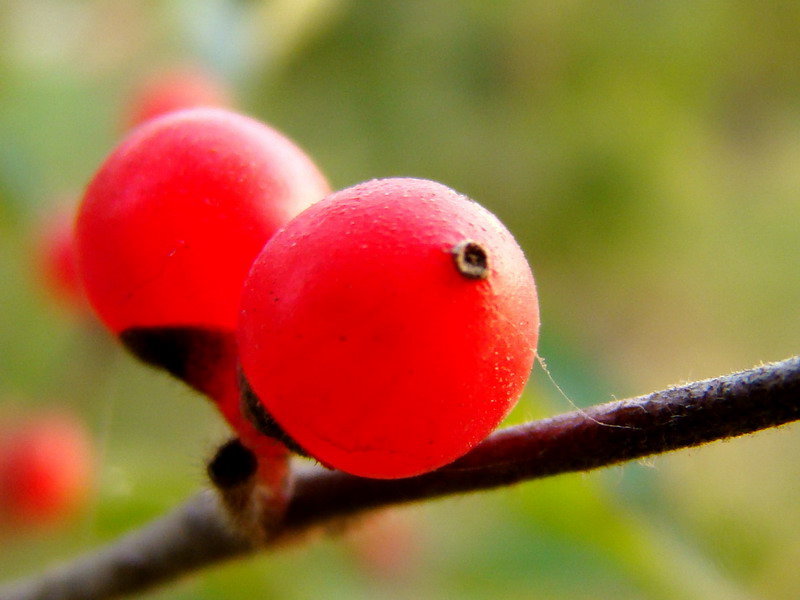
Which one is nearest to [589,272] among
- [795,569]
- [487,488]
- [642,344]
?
[642,344]

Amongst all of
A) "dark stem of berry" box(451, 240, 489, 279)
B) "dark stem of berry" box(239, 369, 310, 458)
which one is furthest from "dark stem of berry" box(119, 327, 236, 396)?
"dark stem of berry" box(451, 240, 489, 279)

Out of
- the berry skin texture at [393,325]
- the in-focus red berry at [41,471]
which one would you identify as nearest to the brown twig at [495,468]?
the berry skin texture at [393,325]

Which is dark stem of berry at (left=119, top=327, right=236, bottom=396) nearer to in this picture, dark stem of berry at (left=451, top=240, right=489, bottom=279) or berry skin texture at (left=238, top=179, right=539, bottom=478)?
berry skin texture at (left=238, top=179, right=539, bottom=478)

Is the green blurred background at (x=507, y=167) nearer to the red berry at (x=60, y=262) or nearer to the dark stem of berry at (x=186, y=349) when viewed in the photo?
the red berry at (x=60, y=262)

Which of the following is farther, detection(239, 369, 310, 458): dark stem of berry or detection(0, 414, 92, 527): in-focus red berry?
detection(0, 414, 92, 527): in-focus red berry

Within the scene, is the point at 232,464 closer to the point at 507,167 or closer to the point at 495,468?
the point at 495,468

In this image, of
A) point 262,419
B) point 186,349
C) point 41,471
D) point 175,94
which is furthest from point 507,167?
point 262,419

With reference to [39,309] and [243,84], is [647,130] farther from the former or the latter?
[39,309]
